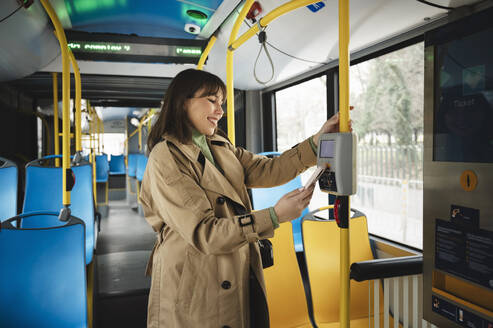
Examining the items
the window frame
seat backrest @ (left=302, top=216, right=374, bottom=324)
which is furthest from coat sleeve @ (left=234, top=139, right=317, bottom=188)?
the window frame

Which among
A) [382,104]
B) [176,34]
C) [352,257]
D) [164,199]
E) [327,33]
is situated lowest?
[352,257]

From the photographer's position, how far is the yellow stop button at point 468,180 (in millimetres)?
1017

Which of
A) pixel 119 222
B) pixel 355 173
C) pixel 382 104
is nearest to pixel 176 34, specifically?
pixel 382 104

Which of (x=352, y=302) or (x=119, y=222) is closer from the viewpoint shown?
(x=352, y=302)

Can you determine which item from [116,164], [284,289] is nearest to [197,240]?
[284,289]

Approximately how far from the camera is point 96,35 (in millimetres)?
2863

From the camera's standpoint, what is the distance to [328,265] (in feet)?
7.60

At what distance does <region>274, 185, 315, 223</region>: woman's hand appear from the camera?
1.17 m

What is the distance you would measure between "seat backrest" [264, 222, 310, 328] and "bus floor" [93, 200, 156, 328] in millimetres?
1235

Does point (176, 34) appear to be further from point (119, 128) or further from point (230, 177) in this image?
point (119, 128)

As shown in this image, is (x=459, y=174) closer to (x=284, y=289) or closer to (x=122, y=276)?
(x=284, y=289)

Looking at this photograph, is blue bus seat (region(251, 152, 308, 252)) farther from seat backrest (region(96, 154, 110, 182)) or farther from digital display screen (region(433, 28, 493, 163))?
seat backrest (region(96, 154, 110, 182))

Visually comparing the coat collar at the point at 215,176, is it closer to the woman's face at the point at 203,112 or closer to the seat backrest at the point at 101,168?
the woman's face at the point at 203,112

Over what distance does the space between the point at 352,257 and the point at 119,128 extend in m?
15.8
